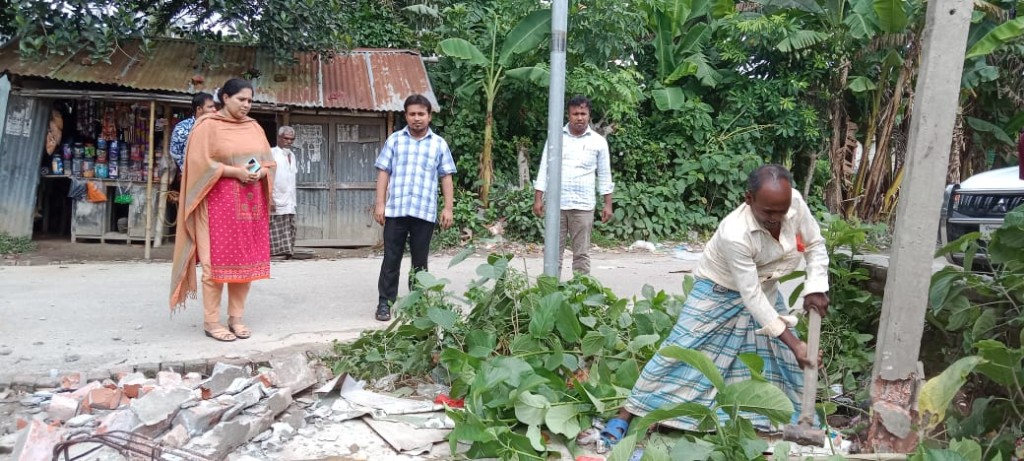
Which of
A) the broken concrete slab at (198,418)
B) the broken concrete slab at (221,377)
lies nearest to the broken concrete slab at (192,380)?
the broken concrete slab at (221,377)

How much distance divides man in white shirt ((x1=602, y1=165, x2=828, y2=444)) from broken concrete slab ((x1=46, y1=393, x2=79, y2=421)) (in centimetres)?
263

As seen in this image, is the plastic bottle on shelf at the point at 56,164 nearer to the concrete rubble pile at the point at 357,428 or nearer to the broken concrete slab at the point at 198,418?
the concrete rubble pile at the point at 357,428

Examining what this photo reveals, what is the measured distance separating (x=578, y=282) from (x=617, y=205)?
6.73 metres

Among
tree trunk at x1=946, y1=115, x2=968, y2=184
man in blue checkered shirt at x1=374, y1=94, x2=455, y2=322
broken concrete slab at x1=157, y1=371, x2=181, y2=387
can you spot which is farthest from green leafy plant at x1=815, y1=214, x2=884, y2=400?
tree trunk at x1=946, y1=115, x2=968, y2=184

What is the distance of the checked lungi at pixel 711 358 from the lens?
348cm

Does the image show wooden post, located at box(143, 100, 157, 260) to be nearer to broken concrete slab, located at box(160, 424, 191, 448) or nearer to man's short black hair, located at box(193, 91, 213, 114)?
man's short black hair, located at box(193, 91, 213, 114)

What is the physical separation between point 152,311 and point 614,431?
418 cm

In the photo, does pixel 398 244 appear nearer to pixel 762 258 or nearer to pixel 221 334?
pixel 221 334

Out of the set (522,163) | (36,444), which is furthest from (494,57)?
(36,444)

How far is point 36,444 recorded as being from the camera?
3.08 meters

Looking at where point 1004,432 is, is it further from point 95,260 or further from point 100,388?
point 95,260

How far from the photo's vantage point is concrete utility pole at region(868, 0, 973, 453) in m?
2.86

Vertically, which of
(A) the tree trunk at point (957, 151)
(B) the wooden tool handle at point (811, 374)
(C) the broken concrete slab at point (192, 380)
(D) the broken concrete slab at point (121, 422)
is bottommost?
(C) the broken concrete slab at point (192, 380)

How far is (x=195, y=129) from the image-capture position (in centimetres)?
501
